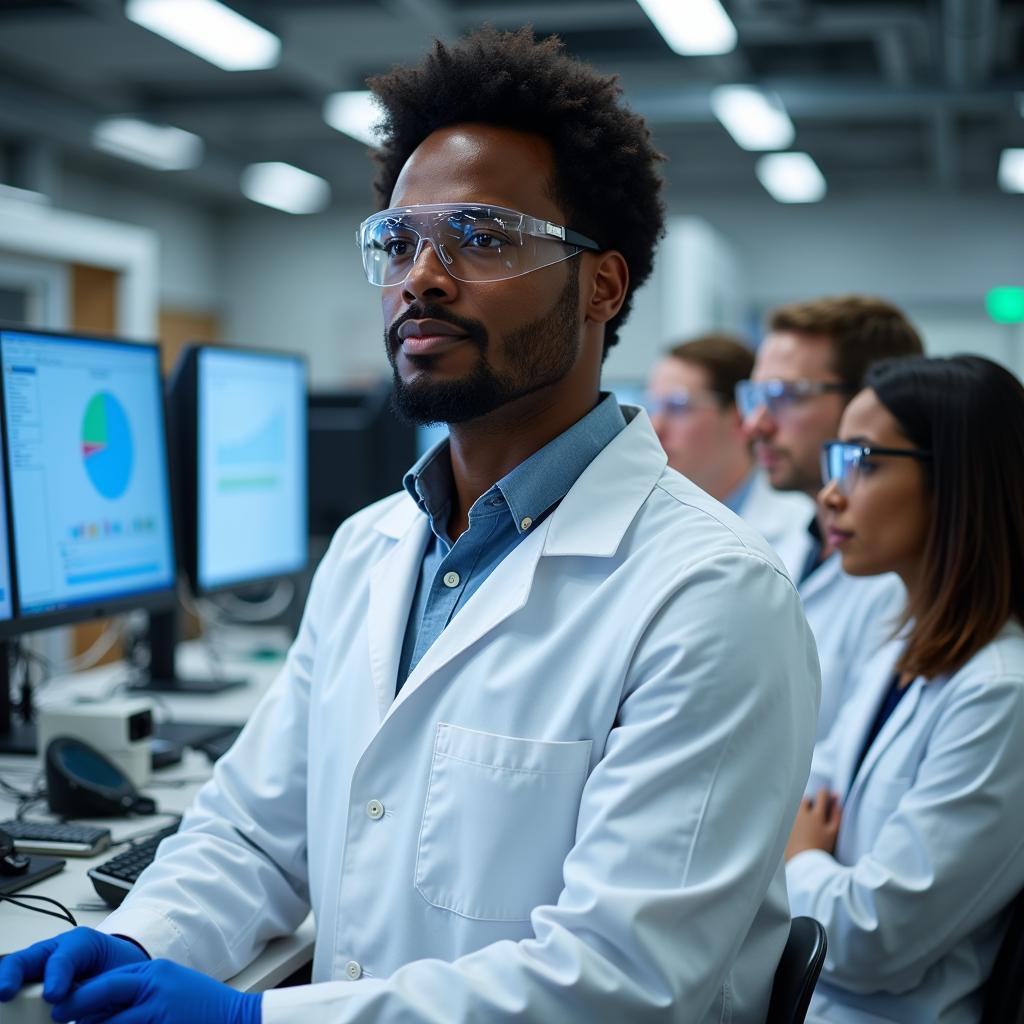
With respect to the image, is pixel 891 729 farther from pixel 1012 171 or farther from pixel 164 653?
pixel 1012 171

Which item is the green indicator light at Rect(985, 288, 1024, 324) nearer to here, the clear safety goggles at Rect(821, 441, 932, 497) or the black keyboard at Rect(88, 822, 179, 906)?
the clear safety goggles at Rect(821, 441, 932, 497)

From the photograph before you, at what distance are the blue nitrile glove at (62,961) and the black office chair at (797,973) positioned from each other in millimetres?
576

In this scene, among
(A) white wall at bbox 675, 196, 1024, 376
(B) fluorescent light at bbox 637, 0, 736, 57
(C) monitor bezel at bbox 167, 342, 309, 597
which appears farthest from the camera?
(A) white wall at bbox 675, 196, 1024, 376

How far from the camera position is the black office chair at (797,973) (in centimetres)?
106

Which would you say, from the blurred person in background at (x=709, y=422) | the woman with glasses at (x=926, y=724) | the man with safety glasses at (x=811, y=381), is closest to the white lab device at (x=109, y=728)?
the woman with glasses at (x=926, y=724)

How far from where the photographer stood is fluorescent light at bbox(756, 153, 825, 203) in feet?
23.0

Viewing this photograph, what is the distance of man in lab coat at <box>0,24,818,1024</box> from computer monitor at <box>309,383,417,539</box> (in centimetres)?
161

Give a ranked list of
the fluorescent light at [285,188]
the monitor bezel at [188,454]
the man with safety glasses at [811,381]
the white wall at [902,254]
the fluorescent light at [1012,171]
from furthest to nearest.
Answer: the white wall at [902,254], the fluorescent light at [285,188], the fluorescent light at [1012,171], the man with safety glasses at [811,381], the monitor bezel at [188,454]

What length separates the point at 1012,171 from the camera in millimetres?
7188

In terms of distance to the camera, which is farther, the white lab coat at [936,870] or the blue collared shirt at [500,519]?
the white lab coat at [936,870]

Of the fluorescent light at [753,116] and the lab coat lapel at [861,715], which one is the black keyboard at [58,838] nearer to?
the lab coat lapel at [861,715]

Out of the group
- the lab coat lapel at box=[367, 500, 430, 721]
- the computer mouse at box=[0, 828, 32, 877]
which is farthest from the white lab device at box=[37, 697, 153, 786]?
the lab coat lapel at box=[367, 500, 430, 721]

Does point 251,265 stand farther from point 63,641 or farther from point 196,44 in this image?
point 63,641

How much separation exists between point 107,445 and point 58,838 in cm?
66
